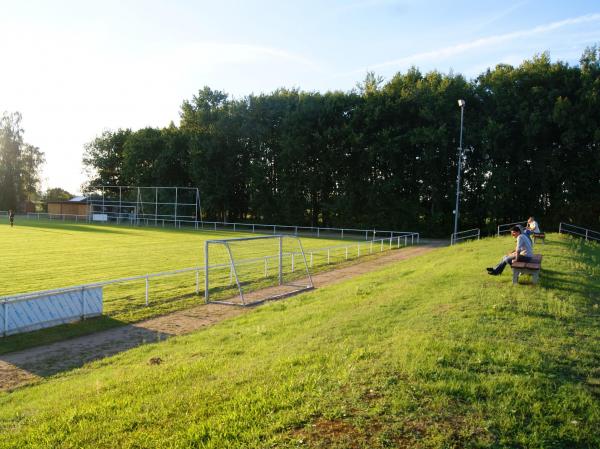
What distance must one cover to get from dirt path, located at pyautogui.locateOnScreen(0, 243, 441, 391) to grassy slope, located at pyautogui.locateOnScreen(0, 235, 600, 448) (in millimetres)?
655

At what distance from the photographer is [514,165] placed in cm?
4241

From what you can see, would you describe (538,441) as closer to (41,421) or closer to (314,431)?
(314,431)

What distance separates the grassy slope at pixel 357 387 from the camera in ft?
15.0

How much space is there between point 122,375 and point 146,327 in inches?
166

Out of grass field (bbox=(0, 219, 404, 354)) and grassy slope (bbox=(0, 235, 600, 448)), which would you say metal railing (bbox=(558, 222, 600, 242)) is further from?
grassy slope (bbox=(0, 235, 600, 448))

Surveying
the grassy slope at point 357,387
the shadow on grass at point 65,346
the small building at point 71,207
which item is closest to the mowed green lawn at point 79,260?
the shadow on grass at point 65,346

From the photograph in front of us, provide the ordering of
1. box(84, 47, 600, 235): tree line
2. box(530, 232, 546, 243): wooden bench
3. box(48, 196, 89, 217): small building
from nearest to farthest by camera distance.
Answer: box(530, 232, 546, 243): wooden bench < box(84, 47, 600, 235): tree line < box(48, 196, 89, 217): small building

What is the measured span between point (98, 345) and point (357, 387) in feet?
22.1

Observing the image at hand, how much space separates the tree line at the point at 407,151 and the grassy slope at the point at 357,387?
114 feet

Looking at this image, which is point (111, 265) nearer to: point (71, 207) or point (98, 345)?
point (98, 345)

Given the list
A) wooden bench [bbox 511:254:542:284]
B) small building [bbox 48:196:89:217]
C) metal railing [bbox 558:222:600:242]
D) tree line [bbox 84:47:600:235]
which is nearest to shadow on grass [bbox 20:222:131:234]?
tree line [bbox 84:47:600:235]

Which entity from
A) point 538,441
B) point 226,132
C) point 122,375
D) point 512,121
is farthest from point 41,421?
point 226,132

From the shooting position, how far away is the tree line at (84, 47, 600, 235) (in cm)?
3978

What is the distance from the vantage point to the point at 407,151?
47.3m
